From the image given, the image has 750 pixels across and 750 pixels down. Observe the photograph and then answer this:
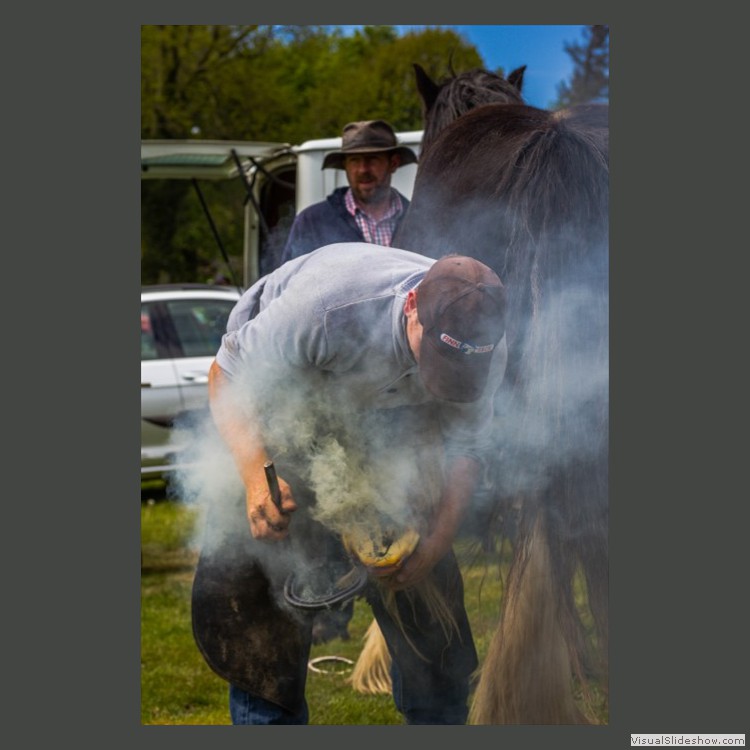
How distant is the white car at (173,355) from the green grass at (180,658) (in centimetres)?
17

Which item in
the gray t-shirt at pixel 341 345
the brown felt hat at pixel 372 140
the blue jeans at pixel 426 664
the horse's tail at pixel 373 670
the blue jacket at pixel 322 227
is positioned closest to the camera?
the gray t-shirt at pixel 341 345

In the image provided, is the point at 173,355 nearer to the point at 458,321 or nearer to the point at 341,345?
the point at 341,345

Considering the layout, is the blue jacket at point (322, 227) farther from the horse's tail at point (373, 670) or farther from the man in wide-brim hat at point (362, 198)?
the horse's tail at point (373, 670)

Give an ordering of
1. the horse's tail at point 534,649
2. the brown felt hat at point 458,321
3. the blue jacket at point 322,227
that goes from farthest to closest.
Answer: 1. the blue jacket at point 322,227
2. the horse's tail at point 534,649
3. the brown felt hat at point 458,321

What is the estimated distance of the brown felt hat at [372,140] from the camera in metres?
2.84

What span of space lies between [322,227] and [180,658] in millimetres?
1292

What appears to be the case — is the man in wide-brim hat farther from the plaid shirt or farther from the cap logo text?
the cap logo text

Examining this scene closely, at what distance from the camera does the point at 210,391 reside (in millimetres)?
2551

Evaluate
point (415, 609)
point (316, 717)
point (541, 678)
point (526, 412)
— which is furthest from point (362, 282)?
point (316, 717)

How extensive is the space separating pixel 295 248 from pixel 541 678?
124 cm

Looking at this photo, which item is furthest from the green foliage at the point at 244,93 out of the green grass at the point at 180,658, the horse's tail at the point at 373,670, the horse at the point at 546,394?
the horse's tail at the point at 373,670

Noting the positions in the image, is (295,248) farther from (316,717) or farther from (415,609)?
(316,717)

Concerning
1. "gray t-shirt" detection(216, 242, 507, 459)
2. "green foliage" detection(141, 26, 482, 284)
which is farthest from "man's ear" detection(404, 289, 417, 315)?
"green foliage" detection(141, 26, 482, 284)

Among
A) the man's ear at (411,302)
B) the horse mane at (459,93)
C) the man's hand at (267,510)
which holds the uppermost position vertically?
the horse mane at (459,93)
